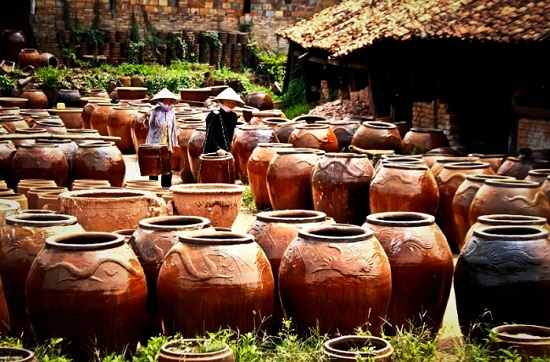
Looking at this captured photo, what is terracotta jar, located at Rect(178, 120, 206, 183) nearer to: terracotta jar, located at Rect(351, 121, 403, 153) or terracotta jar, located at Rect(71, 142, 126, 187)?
terracotta jar, located at Rect(351, 121, 403, 153)

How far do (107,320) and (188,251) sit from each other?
720 millimetres

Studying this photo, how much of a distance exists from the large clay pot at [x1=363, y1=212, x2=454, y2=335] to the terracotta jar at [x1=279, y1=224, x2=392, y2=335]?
0.60 meters

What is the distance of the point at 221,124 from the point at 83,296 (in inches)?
301

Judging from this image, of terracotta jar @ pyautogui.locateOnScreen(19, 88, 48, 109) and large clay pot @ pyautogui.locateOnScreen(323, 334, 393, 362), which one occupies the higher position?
terracotta jar @ pyautogui.locateOnScreen(19, 88, 48, 109)

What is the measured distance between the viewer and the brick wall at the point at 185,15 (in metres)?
33.4

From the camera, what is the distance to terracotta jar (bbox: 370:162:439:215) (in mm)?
10922

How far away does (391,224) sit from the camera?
8055 millimetres

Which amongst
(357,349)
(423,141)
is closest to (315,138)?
(423,141)

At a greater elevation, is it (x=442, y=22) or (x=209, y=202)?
(x=442, y=22)

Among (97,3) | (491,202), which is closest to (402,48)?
(491,202)

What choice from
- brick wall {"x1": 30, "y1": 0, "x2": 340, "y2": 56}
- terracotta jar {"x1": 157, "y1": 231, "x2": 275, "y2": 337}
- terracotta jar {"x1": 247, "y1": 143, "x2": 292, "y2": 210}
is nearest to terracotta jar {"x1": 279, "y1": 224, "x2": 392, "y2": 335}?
terracotta jar {"x1": 157, "y1": 231, "x2": 275, "y2": 337}

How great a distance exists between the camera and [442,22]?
52.3 ft

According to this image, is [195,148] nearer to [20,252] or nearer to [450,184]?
[450,184]

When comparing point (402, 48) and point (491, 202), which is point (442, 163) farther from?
point (402, 48)
